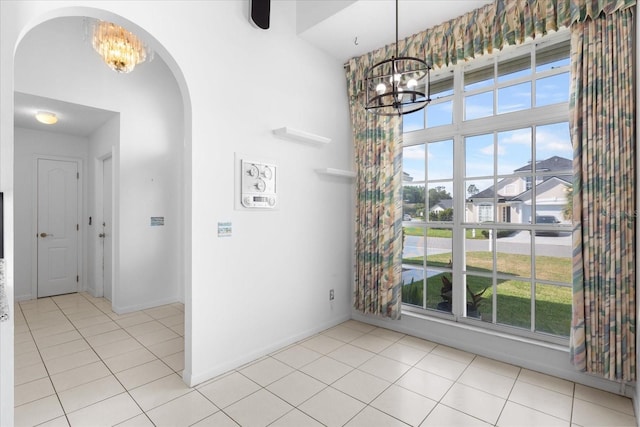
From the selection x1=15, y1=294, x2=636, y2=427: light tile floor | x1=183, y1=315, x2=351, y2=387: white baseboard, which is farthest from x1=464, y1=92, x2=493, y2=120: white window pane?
x1=183, y1=315, x2=351, y2=387: white baseboard

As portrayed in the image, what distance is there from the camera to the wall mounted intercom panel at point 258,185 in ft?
9.27

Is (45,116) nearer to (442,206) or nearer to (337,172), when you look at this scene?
(337,172)

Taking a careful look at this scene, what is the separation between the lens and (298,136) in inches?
125

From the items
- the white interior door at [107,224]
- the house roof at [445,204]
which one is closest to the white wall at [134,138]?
the white interior door at [107,224]

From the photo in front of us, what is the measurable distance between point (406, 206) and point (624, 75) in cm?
207

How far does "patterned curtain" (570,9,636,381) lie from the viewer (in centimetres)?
225

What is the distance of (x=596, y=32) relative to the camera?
2.37m

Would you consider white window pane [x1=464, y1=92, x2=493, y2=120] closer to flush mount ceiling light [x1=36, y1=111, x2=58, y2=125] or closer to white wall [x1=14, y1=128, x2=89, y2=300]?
flush mount ceiling light [x1=36, y1=111, x2=58, y2=125]

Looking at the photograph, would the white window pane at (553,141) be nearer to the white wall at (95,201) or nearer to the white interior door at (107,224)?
the white wall at (95,201)

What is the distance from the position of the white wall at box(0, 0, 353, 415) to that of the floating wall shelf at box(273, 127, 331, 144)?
0.09 metres

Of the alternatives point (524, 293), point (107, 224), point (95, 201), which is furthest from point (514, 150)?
point (95, 201)

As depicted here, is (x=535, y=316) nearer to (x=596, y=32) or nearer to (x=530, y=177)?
(x=530, y=177)

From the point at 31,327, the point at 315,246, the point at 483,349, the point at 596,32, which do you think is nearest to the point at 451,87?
the point at 596,32

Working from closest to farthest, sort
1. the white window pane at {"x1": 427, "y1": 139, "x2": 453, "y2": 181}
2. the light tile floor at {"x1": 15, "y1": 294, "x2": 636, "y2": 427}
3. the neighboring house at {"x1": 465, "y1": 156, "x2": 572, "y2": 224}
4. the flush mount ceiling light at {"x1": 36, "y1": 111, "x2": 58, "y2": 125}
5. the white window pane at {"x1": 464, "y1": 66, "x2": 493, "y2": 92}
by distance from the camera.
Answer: the light tile floor at {"x1": 15, "y1": 294, "x2": 636, "y2": 427} < the neighboring house at {"x1": 465, "y1": 156, "x2": 572, "y2": 224} < the white window pane at {"x1": 464, "y1": 66, "x2": 493, "y2": 92} < the white window pane at {"x1": 427, "y1": 139, "x2": 453, "y2": 181} < the flush mount ceiling light at {"x1": 36, "y1": 111, "x2": 58, "y2": 125}
